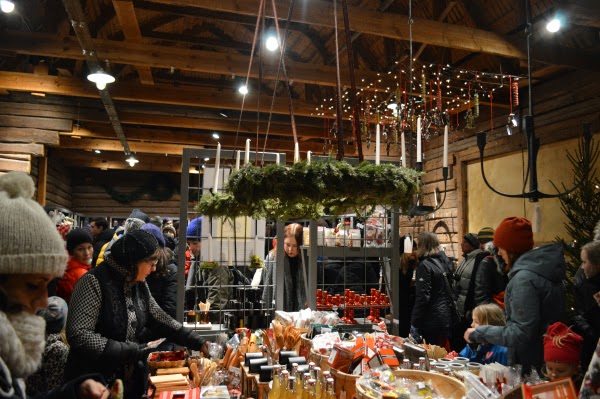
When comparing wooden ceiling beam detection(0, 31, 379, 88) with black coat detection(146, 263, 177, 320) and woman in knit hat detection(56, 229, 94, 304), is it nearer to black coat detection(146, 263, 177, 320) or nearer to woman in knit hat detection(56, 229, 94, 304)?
woman in knit hat detection(56, 229, 94, 304)

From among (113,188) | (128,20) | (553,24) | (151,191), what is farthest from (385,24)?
(113,188)

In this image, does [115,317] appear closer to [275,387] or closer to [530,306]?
[275,387]

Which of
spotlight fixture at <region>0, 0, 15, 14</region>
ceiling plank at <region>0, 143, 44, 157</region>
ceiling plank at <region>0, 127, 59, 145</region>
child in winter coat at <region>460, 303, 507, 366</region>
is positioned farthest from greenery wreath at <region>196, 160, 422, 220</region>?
ceiling plank at <region>0, 127, 59, 145</region>

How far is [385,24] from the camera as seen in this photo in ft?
18.0

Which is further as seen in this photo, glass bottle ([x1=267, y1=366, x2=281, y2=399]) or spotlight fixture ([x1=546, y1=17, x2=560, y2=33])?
spotlight fixture ([x1=546, y1=17, x2=560, y2=33])

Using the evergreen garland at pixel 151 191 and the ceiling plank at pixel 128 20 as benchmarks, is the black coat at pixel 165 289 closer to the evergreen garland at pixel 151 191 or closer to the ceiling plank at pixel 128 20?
the ceiling plank at pixel 128 20

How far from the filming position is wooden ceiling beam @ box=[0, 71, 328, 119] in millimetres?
7656

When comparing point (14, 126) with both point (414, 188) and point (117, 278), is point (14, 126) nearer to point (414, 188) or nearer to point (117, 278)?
point (117, 278)

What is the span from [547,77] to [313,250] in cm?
459

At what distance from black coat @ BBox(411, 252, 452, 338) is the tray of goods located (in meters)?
2.79

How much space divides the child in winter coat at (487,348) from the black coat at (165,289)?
278 centimetres

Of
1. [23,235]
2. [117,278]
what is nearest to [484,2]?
[117,278]

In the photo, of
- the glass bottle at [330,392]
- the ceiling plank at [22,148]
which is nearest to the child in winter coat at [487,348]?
the glass bottle at [330,392]

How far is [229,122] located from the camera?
1023 centimetres
